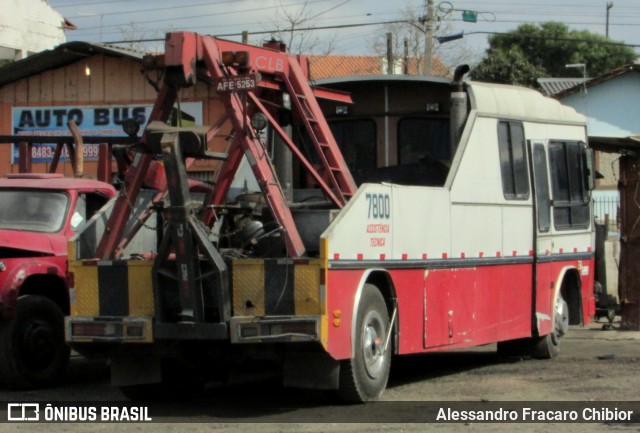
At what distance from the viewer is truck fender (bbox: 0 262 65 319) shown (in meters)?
11.3

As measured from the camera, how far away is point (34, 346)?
11.6m

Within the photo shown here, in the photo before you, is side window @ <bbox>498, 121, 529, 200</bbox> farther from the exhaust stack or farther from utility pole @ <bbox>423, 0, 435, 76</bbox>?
utility pole @ <bbox>423, 0, 435, 76</bbox>

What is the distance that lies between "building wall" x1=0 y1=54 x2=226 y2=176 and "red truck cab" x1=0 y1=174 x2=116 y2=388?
16.3 meters

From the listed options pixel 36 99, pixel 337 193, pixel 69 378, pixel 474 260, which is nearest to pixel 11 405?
pixel 69 378

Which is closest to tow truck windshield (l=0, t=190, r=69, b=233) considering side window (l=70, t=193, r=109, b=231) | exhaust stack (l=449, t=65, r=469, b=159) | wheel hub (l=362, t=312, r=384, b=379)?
side window (l=70, t=193, r=109, b=231)

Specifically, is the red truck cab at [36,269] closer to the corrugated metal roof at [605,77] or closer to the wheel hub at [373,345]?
the wheel hub at [373,345]

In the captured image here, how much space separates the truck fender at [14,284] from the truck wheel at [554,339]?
6.01 m

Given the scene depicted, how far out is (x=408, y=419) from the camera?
935cm

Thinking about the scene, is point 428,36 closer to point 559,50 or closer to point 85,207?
point 85,207

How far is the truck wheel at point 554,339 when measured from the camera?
1412 centimetres

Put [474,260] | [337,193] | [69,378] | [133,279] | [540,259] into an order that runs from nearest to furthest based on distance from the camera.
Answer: [133,279], [337,193], [474,260], [69,378], [540,259]

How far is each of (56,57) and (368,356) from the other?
70.2ft

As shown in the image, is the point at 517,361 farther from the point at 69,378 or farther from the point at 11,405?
the point at 11,405

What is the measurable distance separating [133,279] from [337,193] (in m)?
2.16
